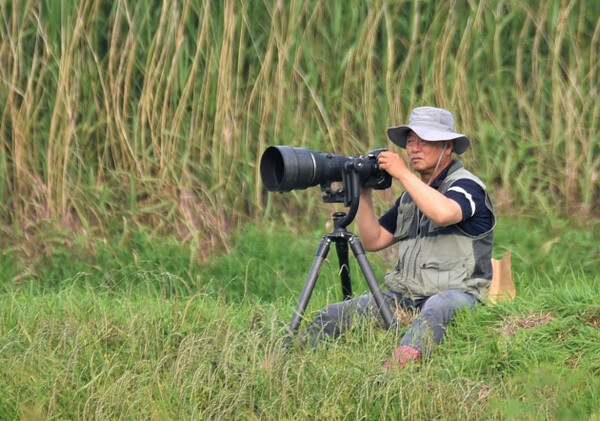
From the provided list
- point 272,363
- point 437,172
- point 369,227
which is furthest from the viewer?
point 369,227

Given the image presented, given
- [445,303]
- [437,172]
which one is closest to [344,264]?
[445,303]

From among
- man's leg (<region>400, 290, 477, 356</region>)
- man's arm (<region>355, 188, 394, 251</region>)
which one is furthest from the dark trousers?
man's arm (<region>355, 188, 394, 251</region>)

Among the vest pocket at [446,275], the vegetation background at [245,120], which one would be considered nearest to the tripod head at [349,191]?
the vest pocket at [446,275]

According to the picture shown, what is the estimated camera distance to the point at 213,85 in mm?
7543

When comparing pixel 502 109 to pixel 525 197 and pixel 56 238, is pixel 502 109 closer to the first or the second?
pixel 525 197

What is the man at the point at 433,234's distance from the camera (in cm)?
518

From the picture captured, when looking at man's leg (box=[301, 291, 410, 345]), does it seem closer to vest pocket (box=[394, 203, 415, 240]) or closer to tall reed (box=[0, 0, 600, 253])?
vest pocket (box=[394, 203, 415, 240])

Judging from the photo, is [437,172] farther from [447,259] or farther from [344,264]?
[344,264]

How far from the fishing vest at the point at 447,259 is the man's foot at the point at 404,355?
0.44 m

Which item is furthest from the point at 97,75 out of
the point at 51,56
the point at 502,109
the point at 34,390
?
the point at 34,390

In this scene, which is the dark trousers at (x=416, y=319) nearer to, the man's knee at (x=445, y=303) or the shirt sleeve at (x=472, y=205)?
the man's knee at (x=445, y=303)

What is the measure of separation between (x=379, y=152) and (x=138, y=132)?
8.49 ft

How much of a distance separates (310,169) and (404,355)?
0.85 m

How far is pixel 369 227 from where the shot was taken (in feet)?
18.3
